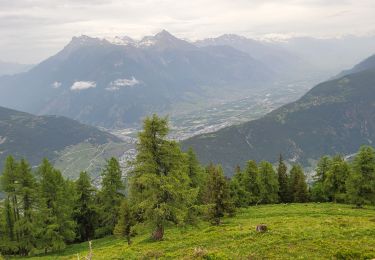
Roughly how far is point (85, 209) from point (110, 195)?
25.0ft

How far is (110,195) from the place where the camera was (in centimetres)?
7806

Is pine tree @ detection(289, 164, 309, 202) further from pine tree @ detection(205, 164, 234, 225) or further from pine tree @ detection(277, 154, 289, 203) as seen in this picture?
pine tree @ detection(205, 164, 234, 225)

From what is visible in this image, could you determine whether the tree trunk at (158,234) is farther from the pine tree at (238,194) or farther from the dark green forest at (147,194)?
the pine tree at (238,194)

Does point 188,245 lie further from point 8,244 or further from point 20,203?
point 8,244

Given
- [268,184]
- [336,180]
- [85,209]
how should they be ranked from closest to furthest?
1. [85,209]
2. [336,180]
3. [268,184]

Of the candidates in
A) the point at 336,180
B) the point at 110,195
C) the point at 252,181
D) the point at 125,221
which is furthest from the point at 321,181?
the point at 125,221

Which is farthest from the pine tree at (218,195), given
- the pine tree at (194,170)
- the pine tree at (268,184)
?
the pine tree at (268,184)

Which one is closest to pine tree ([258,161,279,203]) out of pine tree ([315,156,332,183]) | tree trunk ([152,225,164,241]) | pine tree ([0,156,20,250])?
pine tree ([315,156,332,183])

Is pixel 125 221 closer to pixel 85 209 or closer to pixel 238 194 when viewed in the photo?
pixel 85 209

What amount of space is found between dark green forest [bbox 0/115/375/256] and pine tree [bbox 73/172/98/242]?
208 mm

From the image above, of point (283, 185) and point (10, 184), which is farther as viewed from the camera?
point (283, 185)

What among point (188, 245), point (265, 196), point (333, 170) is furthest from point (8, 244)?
point (333, 170)

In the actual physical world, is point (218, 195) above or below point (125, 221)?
above

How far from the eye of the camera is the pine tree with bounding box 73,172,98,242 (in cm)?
8062
